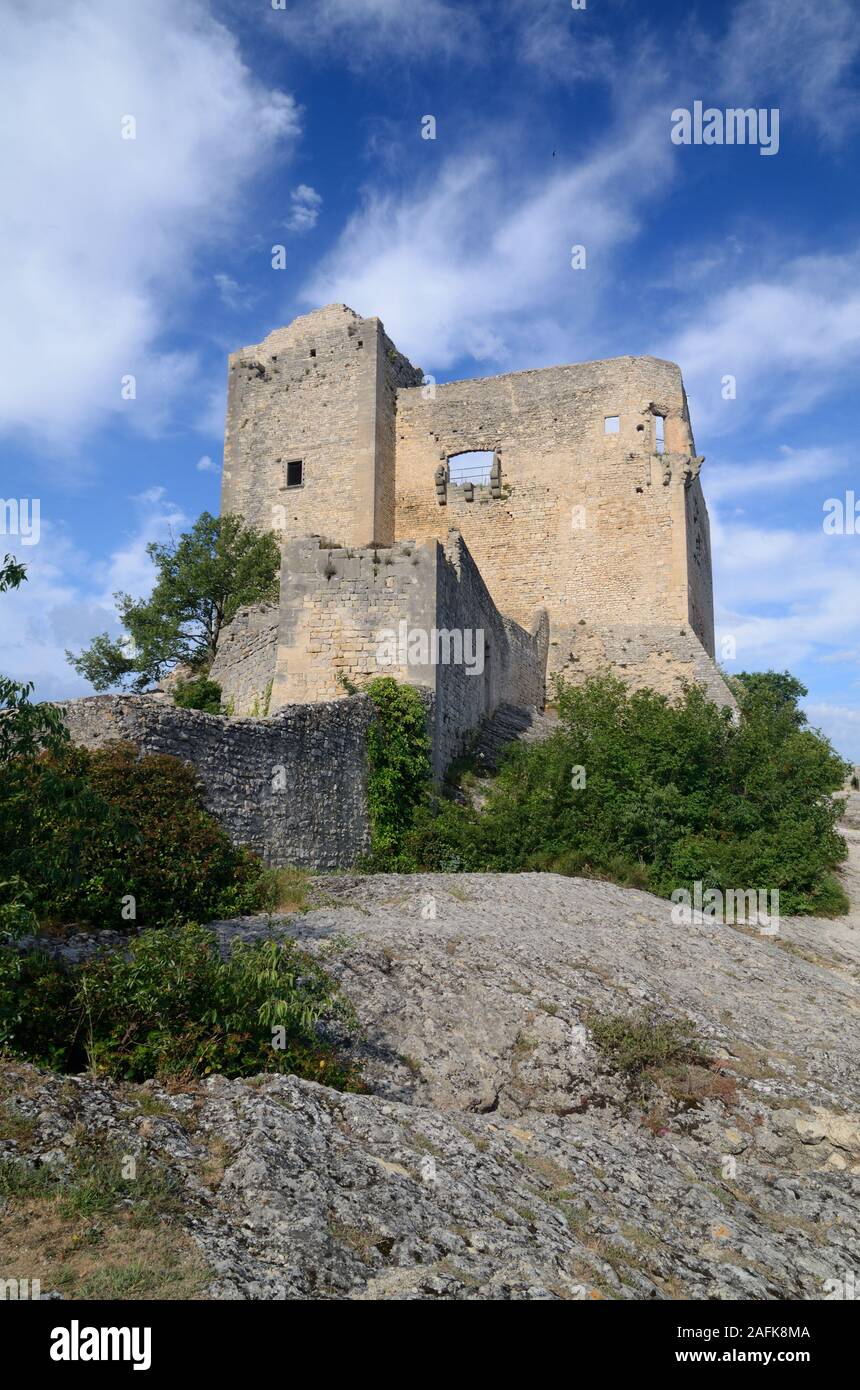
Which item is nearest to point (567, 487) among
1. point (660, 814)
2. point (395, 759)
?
point (660, 814)

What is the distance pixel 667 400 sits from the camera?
2603 cm

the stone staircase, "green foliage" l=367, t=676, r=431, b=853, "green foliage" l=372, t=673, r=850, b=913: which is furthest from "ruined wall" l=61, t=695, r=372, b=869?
the stone staircase

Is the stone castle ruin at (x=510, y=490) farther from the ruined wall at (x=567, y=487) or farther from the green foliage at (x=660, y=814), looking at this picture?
the green foliage at (x=660, y=814)

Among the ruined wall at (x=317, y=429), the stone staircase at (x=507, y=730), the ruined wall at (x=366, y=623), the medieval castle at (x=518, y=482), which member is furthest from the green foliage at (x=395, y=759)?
the ruined wall at (x=317, y=429)

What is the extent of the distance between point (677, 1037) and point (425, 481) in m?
21.7

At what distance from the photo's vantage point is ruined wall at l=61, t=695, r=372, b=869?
35.7 ft

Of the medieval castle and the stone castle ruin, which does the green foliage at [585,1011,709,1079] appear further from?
the medieval castle

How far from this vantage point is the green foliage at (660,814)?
560 inches

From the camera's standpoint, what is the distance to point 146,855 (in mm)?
9586

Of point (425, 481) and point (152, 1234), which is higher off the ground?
point (425, 481)

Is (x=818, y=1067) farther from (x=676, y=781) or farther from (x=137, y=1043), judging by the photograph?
(x=676, y=781)

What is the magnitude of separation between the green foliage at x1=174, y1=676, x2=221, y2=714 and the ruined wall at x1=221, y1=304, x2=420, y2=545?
7.83 metres

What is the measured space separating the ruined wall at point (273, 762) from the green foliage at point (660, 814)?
1.10 m
